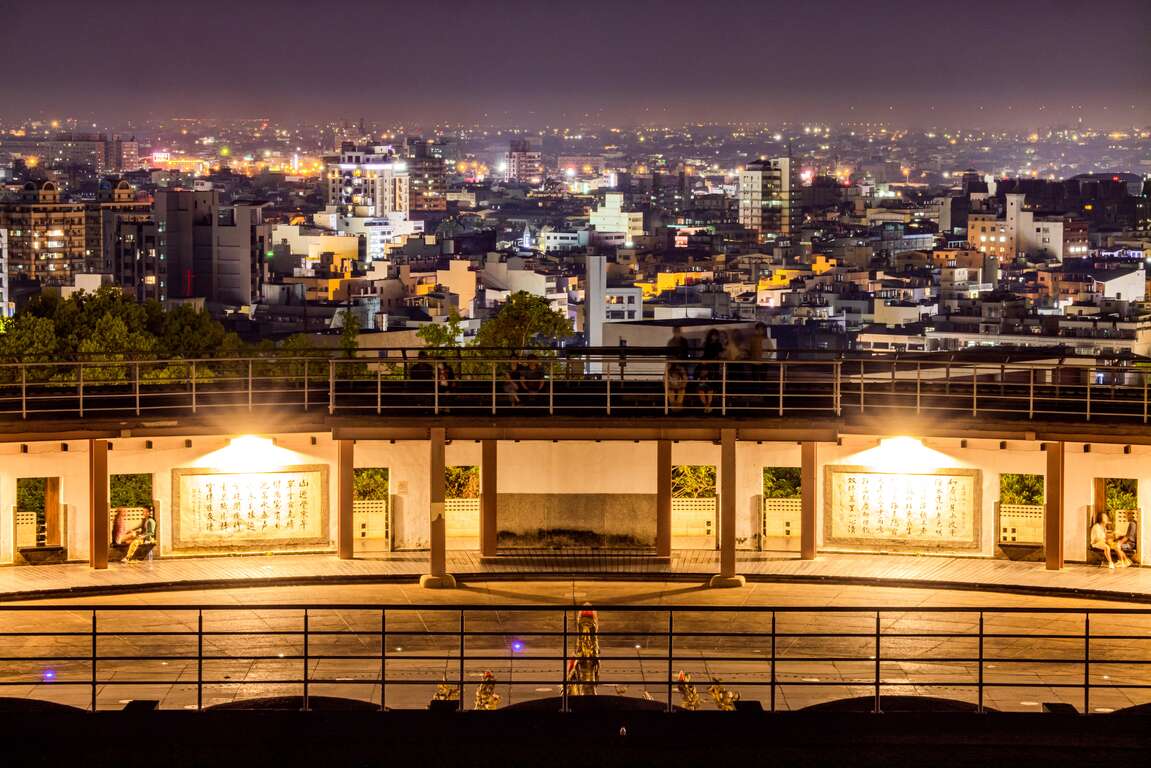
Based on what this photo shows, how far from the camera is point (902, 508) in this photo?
24.1 m

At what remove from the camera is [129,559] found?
23.4 metres

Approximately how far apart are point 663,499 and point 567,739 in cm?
1147

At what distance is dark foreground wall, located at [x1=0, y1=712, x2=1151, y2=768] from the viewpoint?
1228 centimetres

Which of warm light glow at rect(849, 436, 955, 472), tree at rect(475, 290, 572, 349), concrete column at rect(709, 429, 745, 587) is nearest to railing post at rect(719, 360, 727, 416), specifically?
concrete column at rect(709, 429, 745, 587)

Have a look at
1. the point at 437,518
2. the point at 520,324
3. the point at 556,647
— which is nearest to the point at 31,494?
the point at 437,518

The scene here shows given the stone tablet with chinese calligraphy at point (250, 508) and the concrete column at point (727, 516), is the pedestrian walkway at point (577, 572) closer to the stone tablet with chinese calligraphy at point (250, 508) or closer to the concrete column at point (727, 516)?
the stone tablet with chinese calligraphy at point (250, 508)

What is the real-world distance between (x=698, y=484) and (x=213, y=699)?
36.0 feet

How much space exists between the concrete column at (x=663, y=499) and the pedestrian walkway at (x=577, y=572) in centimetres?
24

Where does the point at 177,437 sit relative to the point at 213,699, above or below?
above

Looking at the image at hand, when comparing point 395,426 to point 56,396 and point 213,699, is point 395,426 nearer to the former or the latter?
point 56,396

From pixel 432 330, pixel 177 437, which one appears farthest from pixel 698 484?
pixel 432 330

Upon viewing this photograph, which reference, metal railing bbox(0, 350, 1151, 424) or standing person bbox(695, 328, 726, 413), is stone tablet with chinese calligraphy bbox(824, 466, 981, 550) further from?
standing person bbox(695, 328, 726, 413)

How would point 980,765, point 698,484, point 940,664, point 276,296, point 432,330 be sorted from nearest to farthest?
point 980,765 → point 940,664 → point 698,484 → point 432,330 → point 276,296

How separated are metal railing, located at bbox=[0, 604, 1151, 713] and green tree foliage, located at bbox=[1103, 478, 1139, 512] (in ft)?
13.0
